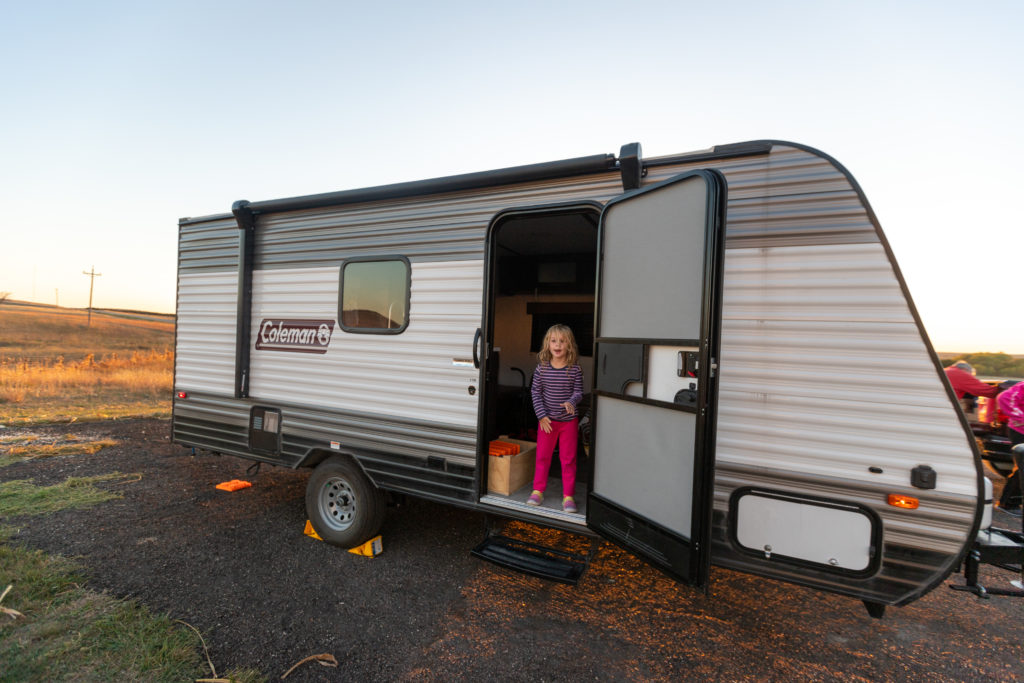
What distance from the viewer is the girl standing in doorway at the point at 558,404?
3353 mm

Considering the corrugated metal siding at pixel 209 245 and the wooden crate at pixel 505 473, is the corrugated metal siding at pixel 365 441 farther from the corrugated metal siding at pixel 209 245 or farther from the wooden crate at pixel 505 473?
the corrugated metal siding at pixel 209 245

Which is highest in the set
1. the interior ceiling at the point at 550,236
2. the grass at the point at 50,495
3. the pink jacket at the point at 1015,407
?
the interior ceiling at the point at 550,236

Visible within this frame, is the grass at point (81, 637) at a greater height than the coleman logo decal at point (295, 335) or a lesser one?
lesser

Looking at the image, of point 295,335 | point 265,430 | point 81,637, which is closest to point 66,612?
point 81,637

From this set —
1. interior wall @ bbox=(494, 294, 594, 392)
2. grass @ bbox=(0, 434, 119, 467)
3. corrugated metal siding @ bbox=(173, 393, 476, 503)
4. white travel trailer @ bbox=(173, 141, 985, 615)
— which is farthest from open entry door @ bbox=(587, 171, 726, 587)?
grass @ bbox=(0, 434, 119, 467)

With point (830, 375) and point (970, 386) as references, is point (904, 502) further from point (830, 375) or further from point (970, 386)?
point (970, 386)

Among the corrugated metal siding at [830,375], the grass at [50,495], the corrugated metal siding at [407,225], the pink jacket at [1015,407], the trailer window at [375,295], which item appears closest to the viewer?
the corrugated metal siding at [830,375]

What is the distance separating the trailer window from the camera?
3494 millimetres

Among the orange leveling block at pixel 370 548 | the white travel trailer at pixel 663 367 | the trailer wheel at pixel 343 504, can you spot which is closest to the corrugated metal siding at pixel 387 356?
the white travel trailer at pixel 663 367

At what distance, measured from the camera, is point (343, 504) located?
382cm

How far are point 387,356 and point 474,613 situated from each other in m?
1.84

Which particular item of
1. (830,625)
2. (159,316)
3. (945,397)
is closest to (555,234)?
(945,397)

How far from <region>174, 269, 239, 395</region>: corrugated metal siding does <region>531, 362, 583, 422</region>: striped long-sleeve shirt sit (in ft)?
8.99

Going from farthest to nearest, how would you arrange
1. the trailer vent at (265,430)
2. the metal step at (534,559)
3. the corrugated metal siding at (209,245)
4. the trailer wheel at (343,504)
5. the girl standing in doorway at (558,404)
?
the corrugated metal siding at (209,245) < the trailer vent at (265,430) < the trailer wheel at (343,504) < the girl standing in doorway at (558,404) < the metal step at (534,559)
